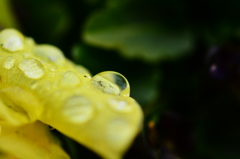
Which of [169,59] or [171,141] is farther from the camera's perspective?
[169,59]

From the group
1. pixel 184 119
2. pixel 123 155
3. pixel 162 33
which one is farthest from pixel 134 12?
pixel 123 155

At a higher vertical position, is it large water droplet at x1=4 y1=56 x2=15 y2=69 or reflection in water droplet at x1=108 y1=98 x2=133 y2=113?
reflection in water droplet at x1=108 y1=98 x2=133 y2=113

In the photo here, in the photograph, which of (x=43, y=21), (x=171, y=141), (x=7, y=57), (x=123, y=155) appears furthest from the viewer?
(x=43, y=21)

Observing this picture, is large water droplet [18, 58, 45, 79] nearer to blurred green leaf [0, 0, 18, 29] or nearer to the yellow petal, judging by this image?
the yellow petal

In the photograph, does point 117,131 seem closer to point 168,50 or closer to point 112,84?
point 112,84

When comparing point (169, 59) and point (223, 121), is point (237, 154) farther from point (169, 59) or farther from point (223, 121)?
point (169, 59)

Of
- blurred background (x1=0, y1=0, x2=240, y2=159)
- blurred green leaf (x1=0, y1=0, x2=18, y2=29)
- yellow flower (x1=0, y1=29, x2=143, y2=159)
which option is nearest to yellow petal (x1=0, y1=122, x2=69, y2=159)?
yellow flower (x1=0, y1=29, x2=143, y2=159)

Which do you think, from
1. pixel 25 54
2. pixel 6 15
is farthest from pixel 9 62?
pixel 6 15
